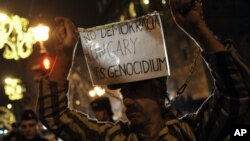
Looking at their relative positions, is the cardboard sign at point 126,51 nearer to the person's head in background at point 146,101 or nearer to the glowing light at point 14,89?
the person's head in background at point 146,101

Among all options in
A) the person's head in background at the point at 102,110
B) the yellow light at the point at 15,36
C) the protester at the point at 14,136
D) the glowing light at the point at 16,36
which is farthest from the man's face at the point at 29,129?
the yellow light at the point at 15,36

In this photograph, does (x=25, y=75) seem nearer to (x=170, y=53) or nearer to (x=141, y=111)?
(x=170, y=53)

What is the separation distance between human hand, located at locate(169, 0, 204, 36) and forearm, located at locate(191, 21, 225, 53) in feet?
0.07

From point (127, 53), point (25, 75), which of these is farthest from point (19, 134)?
point (25, 75)

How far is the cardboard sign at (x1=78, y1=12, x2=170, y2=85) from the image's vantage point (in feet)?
9.84

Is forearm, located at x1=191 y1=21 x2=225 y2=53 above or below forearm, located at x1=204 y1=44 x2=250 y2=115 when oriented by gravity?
above

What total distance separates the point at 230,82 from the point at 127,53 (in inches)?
30.0

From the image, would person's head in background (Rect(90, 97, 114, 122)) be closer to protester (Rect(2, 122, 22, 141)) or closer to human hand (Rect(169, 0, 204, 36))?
protester (Rect(2, 122, 22, 141))

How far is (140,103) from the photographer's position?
289 centimetres

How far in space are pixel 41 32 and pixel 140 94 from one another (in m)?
11.9

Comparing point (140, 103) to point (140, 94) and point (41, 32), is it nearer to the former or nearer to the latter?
point (140, 94)

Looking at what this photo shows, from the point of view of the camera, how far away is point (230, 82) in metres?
2.61

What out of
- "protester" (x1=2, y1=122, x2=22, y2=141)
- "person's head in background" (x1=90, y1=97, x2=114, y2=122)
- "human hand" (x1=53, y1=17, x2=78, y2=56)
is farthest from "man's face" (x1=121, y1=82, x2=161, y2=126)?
"protester" (x1=2, y1=122, x2=22, y2=141)

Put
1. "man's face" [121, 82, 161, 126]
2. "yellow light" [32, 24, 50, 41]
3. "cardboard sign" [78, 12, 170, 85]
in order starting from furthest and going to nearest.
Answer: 1. "yellow light" [32, 24, 50, 41]
2. "cardboard sign" [78, 12, 170, 85]
3. "man's face" [121, 82, 161, 126]
